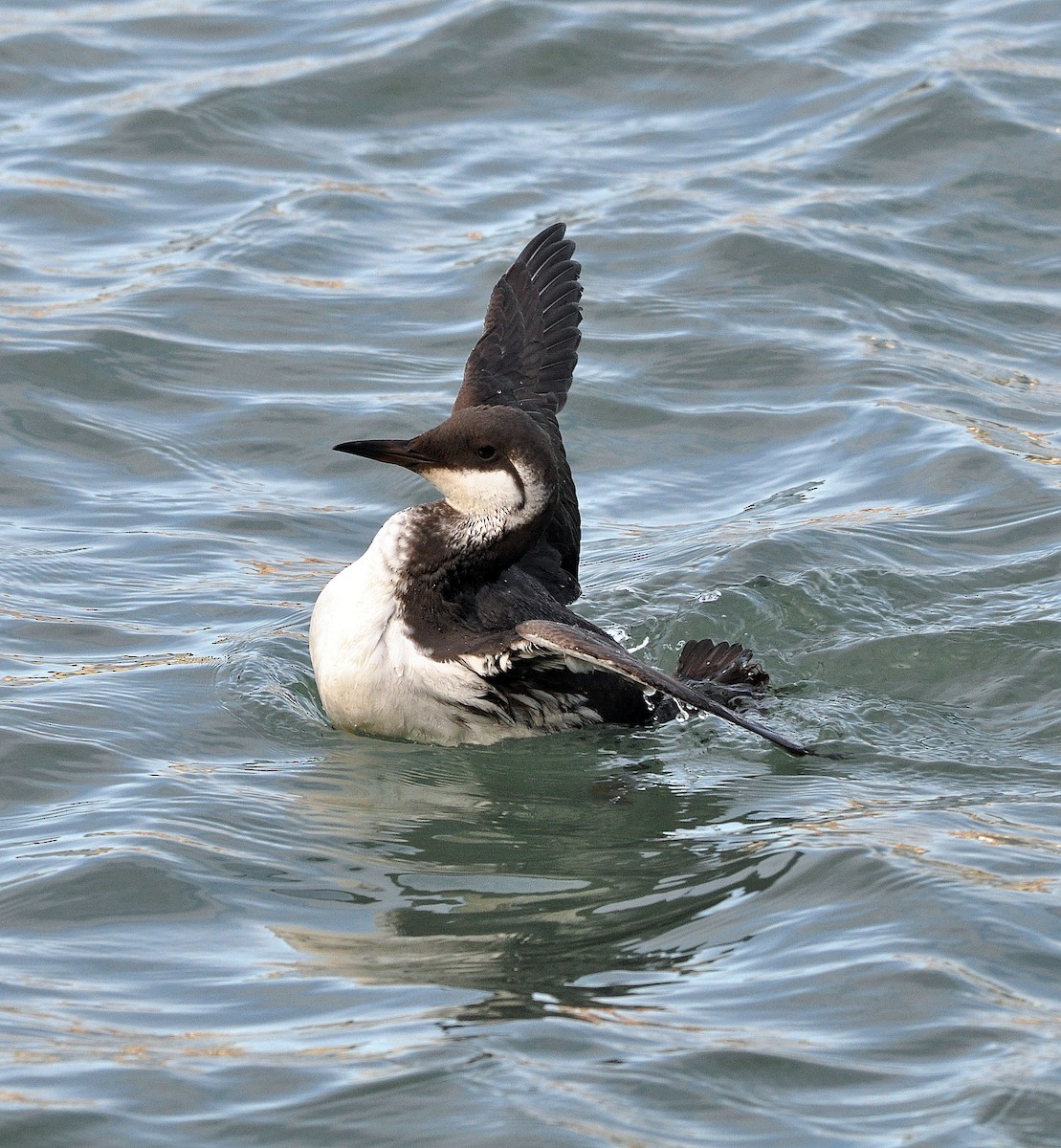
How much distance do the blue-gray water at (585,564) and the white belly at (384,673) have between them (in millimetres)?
118

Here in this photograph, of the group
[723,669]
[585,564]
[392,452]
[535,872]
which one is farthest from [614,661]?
[585,564]

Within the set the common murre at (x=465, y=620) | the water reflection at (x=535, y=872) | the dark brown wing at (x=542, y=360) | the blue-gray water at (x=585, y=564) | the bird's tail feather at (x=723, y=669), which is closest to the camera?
the blue-gray water at (x=585, y=564)

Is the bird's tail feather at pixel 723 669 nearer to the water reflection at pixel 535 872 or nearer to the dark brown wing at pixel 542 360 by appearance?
the water reflection at pixel 535 872

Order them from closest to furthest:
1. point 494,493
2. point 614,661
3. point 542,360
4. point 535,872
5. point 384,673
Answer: point 535,872 < point 614,661 < point 384,673 < point 494,493 < point 542,360

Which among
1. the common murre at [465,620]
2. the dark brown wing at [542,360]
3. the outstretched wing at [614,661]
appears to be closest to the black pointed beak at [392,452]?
the common murre at [465,620]

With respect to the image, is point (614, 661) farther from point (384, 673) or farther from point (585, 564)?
point (585, 564)

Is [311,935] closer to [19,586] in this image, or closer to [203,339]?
[19,586]

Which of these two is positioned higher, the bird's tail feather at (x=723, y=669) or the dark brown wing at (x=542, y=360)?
the dark brown wing at (x=542, y=360)

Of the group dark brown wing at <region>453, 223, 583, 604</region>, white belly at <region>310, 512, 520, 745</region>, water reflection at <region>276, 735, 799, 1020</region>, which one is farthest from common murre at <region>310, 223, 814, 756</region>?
dark brown wing at <region>453, 223, 583, 604</region>

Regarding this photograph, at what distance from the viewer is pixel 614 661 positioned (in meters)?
5.50

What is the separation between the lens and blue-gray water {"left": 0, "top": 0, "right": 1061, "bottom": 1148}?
14.2 ft

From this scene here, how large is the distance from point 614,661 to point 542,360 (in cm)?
227

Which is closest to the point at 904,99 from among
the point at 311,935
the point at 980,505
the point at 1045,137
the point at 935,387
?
the point at 1045,137

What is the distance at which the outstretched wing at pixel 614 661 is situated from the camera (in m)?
5.47
